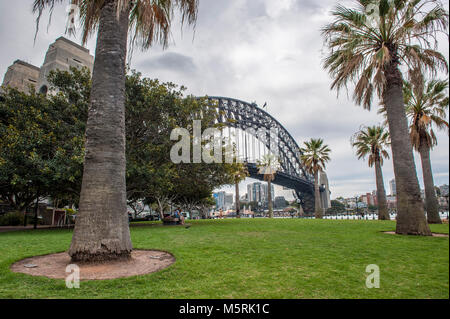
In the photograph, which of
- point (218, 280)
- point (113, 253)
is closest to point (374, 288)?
point (218, 280)

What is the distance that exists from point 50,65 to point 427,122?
45.7 m

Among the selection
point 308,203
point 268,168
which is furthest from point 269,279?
point 308,203

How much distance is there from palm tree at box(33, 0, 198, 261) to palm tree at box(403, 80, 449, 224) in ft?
41.8

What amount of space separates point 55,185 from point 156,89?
7.55 m

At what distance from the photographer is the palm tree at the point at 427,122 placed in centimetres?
1314

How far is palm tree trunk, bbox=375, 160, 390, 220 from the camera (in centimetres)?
2116

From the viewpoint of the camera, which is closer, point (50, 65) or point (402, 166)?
point (402, 166)

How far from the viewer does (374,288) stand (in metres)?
3.06

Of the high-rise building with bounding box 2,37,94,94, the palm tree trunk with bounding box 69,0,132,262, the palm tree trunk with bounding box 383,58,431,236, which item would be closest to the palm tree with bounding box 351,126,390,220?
the palm tree trunk with bounding box 383,58,431,236

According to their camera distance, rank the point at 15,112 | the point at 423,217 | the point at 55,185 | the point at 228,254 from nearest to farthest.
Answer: the point at 228,254 → the point at 423,217 → the point at 55,185 → the point at 15,112

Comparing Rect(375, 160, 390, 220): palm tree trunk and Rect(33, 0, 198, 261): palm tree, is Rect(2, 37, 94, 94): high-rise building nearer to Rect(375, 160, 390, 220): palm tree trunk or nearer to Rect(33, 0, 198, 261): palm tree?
Rect(33, 0, 198, 261): palm tree

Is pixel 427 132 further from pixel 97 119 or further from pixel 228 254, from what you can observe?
pixel 97 119

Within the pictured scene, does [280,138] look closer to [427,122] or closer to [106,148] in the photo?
[427,122]

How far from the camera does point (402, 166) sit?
8.86m
